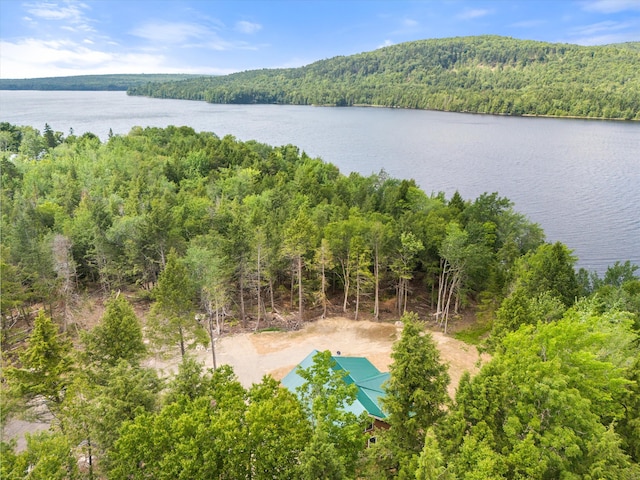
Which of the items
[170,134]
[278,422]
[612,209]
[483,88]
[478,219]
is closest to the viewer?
[278,422]

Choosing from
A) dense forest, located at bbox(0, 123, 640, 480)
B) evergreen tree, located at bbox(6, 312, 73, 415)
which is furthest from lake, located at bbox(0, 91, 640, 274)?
evergreen tree, located at bbox(6, 312, 73, 415)

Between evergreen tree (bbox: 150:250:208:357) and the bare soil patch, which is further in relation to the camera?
the bare soil patch

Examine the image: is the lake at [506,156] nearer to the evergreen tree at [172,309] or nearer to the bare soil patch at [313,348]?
the bare soil patch at [313,348]

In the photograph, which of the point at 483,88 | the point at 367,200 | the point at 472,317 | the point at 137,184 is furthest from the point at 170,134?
the point at 483,88

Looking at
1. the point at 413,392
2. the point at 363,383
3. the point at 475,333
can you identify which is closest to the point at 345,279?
the point at 475,333

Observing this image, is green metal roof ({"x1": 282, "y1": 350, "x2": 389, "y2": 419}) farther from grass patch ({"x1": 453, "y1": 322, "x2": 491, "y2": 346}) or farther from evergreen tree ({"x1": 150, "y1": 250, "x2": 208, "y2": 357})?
grass patch ({"x1": 453, "y1": 322, "x2": 491, "y2": 346})

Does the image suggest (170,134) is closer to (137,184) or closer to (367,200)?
(137,184)

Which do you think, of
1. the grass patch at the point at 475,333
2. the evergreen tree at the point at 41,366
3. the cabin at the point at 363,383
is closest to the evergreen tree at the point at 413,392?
the cabin at the point at 363,383

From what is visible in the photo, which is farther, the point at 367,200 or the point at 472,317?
the point at 367,200
